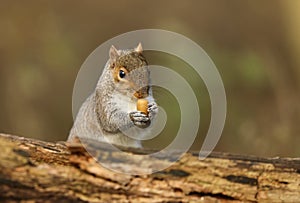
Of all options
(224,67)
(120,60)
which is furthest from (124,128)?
(224,67)

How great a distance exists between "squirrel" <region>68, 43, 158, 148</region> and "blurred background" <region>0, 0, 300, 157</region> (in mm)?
2140

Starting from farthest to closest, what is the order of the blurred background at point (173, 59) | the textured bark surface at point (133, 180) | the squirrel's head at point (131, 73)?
the blurred background at point (173, 59), the squirrel's head at point (131, 73), the textured bark surface at point (133, 180)

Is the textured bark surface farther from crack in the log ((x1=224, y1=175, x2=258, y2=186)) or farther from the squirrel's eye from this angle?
the squirrel's eye

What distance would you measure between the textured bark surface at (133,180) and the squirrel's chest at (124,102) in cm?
61

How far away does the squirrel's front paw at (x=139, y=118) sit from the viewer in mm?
2336

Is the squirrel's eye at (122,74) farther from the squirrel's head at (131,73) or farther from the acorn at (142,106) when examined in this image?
the acorn at (142,106)

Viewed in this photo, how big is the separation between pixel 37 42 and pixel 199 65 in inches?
62.4

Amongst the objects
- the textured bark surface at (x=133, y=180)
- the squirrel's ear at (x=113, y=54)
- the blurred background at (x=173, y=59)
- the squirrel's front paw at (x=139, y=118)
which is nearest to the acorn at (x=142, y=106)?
the squirrel's front paw at (x=139, y=118)

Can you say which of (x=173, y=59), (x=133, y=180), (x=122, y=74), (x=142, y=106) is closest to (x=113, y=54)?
(x=122, y=74)

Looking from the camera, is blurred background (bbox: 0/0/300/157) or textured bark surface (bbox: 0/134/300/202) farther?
blurred background (bbox: 0/0/300/157)

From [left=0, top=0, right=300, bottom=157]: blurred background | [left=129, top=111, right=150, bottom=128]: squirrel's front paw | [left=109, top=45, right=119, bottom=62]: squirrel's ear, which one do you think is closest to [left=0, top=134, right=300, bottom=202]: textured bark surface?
[left=129, top=111, right=150, bottom=128]: squirrel's front paw

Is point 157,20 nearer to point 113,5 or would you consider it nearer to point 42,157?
point 113,5

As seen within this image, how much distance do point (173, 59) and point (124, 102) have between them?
2.74 m

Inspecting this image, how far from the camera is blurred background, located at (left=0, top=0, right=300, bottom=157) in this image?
4.96m
